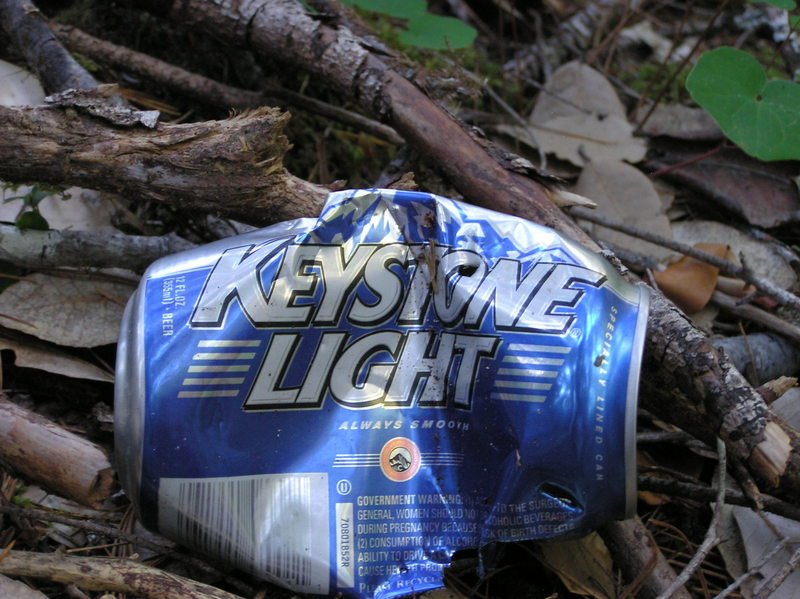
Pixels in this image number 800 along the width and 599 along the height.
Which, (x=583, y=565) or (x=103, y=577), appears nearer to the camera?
(x=103, y=577)

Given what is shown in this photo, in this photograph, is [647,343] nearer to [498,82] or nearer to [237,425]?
[237,425]

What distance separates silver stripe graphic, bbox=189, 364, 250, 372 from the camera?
0.87m

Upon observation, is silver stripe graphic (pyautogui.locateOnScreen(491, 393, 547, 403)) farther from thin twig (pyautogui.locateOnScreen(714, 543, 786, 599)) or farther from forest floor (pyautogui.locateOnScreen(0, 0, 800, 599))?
thin twig (pyautogui.locateOnScreen(714, 543, 786, 599))

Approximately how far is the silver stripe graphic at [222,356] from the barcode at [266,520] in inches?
5.7

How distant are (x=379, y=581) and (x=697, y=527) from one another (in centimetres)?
55

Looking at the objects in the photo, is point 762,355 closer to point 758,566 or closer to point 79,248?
point 758,566

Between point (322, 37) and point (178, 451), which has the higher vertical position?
point (322, 37)

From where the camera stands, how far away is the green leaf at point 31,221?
113cm

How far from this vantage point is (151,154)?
1.01 m

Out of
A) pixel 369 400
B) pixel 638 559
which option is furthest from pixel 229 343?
pixel 638 559

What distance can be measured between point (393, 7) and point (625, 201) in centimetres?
66

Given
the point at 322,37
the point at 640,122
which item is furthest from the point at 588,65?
the point at 322,37

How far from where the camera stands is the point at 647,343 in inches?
38.8

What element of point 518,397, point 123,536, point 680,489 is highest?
point 518,397
